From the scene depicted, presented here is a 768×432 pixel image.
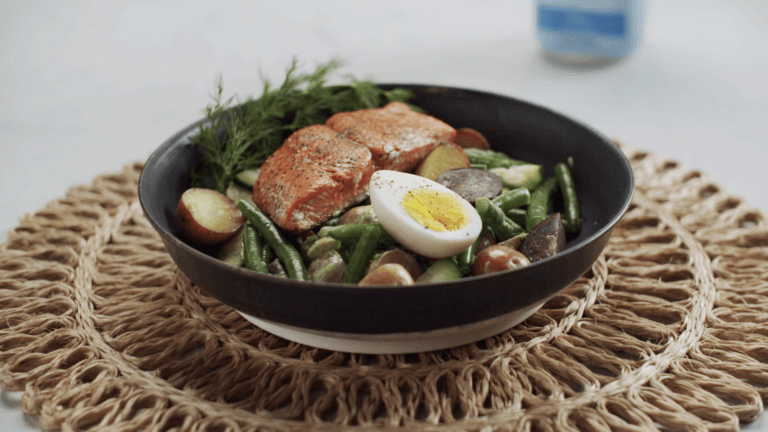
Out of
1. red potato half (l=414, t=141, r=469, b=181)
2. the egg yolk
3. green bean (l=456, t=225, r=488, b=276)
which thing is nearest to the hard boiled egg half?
the egg yolk

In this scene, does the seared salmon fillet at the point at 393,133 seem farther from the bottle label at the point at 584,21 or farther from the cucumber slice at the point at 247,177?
the bottle label at the point at 584,21

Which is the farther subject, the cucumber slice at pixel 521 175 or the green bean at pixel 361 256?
the cucumber slice at pixel 521 175

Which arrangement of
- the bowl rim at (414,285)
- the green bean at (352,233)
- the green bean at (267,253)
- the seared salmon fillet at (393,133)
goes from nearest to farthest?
the bowl rim at (414,285) < the green bean at (352,233) < the green bean at (267,253) < the seared salmon fillet at (393,133)

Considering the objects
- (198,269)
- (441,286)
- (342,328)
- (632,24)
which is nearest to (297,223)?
(198,269)

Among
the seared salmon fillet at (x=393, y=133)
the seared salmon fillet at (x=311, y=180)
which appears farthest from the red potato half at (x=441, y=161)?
the seared salmon fillet at (x=311, y=180)

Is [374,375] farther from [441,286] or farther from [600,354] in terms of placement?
[600,354]

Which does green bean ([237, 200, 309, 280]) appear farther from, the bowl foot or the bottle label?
the bottle label
